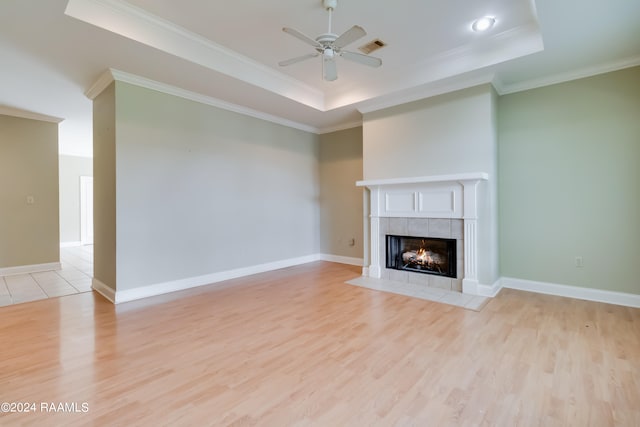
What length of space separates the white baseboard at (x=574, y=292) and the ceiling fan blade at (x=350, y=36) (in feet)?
11.8

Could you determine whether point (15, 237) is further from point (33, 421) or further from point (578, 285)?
point (578, 285)

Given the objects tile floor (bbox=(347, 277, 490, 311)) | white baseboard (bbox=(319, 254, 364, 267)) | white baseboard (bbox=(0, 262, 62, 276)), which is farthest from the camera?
white baseboard (bbox=(319, 254, 364, 267))

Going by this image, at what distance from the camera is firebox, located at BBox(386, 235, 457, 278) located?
402cm

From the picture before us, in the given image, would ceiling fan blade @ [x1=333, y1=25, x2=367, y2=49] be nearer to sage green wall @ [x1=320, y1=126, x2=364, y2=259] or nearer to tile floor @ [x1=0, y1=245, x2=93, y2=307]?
sage green wall @ [x1=320, y1=126, x2=364, y2=259]

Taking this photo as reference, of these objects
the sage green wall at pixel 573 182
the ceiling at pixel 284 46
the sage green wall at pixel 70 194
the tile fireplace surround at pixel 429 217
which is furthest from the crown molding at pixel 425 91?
the sage green wall at pixel 70 194

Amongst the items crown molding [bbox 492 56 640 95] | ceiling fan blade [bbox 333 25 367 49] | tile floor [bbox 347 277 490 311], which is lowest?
tile floor [bbox 347 277 490 311]

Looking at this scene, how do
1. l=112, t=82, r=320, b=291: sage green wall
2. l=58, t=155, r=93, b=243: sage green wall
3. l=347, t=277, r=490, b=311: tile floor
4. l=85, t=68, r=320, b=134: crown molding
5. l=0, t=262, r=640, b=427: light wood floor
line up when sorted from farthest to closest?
l=58, t=155, r=93, b=243: sage green wall → l=112, t=82, r=320, b=291: sage green wall → l=85, t=68, r=320, b=134: crown molding → l=347, t=277, r=490, b=311: tile floor → l=0, t=262, r=640, b=427: light wood floor

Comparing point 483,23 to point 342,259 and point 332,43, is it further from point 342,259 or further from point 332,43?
point 342,259

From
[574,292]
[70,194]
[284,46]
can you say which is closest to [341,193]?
[284,46]

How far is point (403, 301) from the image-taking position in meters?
3.52

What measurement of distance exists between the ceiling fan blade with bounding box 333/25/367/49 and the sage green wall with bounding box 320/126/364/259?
10.3ft

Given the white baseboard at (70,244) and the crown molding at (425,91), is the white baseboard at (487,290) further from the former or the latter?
the white baseboard at (70,244)

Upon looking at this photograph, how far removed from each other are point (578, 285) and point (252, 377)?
12.7 feet

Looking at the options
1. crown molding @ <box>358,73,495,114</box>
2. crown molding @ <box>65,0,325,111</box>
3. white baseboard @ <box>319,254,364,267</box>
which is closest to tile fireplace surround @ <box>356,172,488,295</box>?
white baseboard @ <box>319,254,364,267</box>
